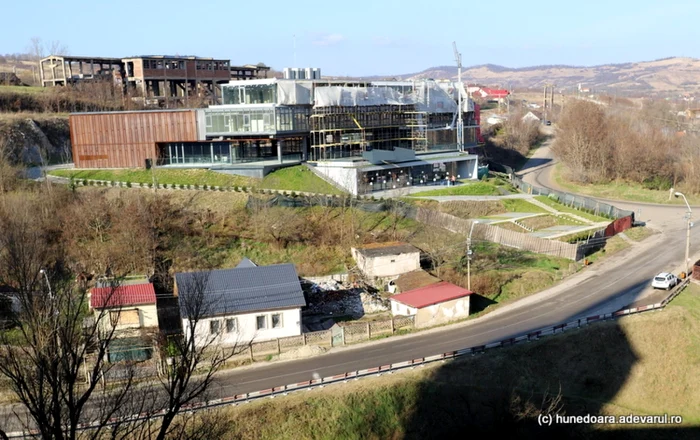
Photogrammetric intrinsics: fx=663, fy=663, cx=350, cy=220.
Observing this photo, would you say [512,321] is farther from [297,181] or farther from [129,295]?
[297,181]

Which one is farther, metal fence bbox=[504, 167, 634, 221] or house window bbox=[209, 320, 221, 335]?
metal fence bbox=[504, 167, 634, 221]

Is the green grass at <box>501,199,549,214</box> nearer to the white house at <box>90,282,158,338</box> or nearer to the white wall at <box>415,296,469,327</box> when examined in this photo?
the white wall at <box>415,296,469,327</box>

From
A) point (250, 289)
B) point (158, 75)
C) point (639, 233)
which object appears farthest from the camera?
point (158, 75)

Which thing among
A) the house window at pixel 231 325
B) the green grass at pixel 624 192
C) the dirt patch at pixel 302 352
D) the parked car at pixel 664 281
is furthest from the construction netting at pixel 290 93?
the green grass at pixel 624 192

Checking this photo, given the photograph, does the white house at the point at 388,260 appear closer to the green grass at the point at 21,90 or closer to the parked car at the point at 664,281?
the parked car at the point at 664,281

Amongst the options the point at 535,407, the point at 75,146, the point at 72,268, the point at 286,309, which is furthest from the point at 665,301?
the point at 75,146

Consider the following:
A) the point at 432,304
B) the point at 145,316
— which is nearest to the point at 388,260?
the point at 432,304

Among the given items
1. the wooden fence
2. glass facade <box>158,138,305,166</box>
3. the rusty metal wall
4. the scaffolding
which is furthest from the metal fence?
the rusty metal wall
